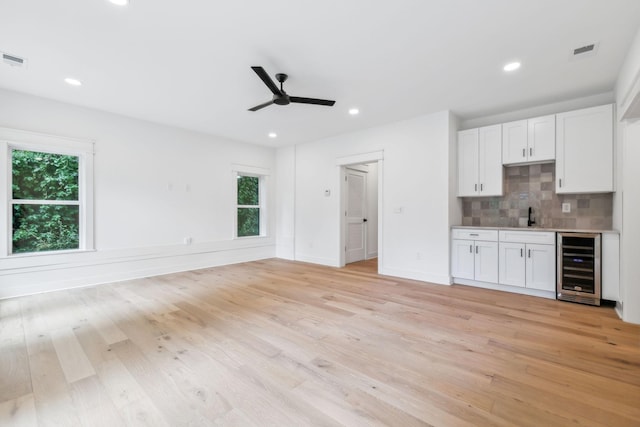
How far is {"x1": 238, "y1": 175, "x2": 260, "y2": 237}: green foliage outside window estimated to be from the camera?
6375mm

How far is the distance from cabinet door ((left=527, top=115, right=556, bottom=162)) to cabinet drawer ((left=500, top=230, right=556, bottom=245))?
1.04 m

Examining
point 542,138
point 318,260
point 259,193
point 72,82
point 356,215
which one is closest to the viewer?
point 72,82

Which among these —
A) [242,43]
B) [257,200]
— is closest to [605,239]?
[242,43]

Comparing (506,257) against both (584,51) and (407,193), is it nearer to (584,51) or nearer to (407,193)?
(407,193)

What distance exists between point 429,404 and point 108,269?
4863 mm

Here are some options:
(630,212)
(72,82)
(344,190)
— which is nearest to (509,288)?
(630,212)

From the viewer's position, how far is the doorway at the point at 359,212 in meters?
6.14

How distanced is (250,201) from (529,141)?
5404 millimetres

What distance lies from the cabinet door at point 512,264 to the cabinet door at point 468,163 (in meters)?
0.96

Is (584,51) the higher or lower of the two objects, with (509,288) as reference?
higher

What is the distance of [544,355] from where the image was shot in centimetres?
217

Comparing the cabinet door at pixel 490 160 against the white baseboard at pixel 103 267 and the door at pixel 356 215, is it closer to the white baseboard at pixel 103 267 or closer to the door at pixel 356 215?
the door at pixel 356 215

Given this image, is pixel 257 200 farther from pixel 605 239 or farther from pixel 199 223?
pixel 605 239

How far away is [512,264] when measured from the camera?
3.83 meters
